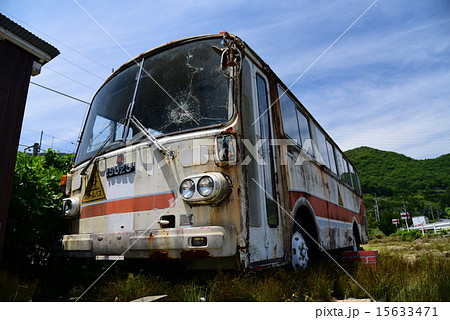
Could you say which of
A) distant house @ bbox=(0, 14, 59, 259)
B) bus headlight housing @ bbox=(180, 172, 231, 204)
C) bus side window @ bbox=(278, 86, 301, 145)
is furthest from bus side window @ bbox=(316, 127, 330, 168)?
distant house @ bbox=(0, 14, 59, 259)

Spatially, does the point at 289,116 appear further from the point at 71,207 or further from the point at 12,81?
the point at 12,81

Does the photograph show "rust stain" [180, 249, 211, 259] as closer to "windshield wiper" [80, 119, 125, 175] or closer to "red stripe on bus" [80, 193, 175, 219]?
"red stripe on bus" [80, 193, 175, 219]

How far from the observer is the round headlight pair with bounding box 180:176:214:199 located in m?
2.78

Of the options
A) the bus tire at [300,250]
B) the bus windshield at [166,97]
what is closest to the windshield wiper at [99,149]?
the bus windshield at [166,97]

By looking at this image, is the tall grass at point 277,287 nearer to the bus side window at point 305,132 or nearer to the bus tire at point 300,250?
the bus tire at point 300,250

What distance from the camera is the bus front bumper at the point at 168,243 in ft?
8.51

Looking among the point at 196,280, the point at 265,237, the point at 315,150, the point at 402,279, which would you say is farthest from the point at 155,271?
the point at 315,150

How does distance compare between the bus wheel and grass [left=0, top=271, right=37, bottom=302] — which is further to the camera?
the bus wheel

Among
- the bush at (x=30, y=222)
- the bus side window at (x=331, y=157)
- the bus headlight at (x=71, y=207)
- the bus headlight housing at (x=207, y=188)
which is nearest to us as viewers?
the bus headlight housing at (x=207, y=188)

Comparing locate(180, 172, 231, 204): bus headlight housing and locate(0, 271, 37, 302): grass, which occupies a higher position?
locate(180, 172, 231, 204): bus headlight housing

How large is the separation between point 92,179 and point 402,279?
3756 millimetres

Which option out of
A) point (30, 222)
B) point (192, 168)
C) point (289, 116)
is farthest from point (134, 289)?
point (289, 116)

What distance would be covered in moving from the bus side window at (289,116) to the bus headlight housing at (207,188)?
1.84 metres
